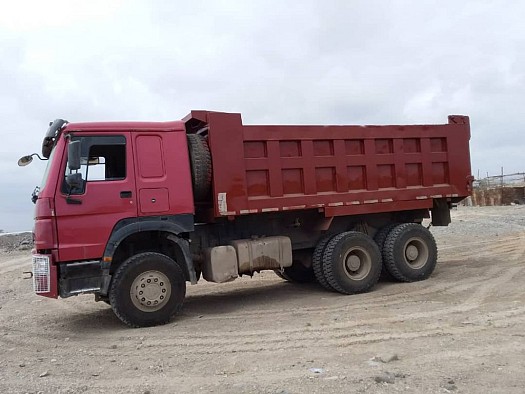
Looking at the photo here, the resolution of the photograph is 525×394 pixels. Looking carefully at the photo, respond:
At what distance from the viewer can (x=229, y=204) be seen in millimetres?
7938

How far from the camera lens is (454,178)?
10.0 m

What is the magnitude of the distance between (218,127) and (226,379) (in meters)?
4.12

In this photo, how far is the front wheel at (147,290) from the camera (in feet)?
23.1

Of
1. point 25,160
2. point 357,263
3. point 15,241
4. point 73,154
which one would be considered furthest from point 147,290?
point 15,241

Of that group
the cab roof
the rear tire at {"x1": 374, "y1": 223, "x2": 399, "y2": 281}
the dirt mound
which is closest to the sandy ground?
the rear tire at {"x1": 374, "y1": 223, "x2": 399, "y2": 281}

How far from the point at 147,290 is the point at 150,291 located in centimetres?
4

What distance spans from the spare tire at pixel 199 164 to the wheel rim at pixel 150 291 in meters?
1.38

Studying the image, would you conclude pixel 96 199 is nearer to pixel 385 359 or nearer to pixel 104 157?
pixel 104 157

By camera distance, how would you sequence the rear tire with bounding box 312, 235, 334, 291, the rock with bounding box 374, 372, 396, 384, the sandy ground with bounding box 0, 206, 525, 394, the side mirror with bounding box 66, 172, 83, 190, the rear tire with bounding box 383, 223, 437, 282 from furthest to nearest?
the rear tire with bounding box 383, 223, 437, 282
the rear tire with bounding box 312, 235, 334, 291
the side mirror with bounding box 66, 172, 83, 190
the sandy ground with bounding box 0, 206, 525, 394
the rock with bounding box 374, 372, 396, 384

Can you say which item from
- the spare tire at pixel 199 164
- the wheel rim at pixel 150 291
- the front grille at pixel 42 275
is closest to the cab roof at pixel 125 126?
the spare tire at pixel 199 164

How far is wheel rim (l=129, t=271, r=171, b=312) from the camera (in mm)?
7156

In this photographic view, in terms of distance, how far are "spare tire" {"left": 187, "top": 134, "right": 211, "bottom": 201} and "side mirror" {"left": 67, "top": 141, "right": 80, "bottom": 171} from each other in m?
1.67


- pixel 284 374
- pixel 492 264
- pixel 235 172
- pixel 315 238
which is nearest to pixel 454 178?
pixel 492 264

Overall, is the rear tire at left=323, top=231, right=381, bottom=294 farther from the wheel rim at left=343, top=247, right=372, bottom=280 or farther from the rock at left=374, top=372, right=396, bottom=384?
the rock at left=374, top=372, right=396, bottom=384
